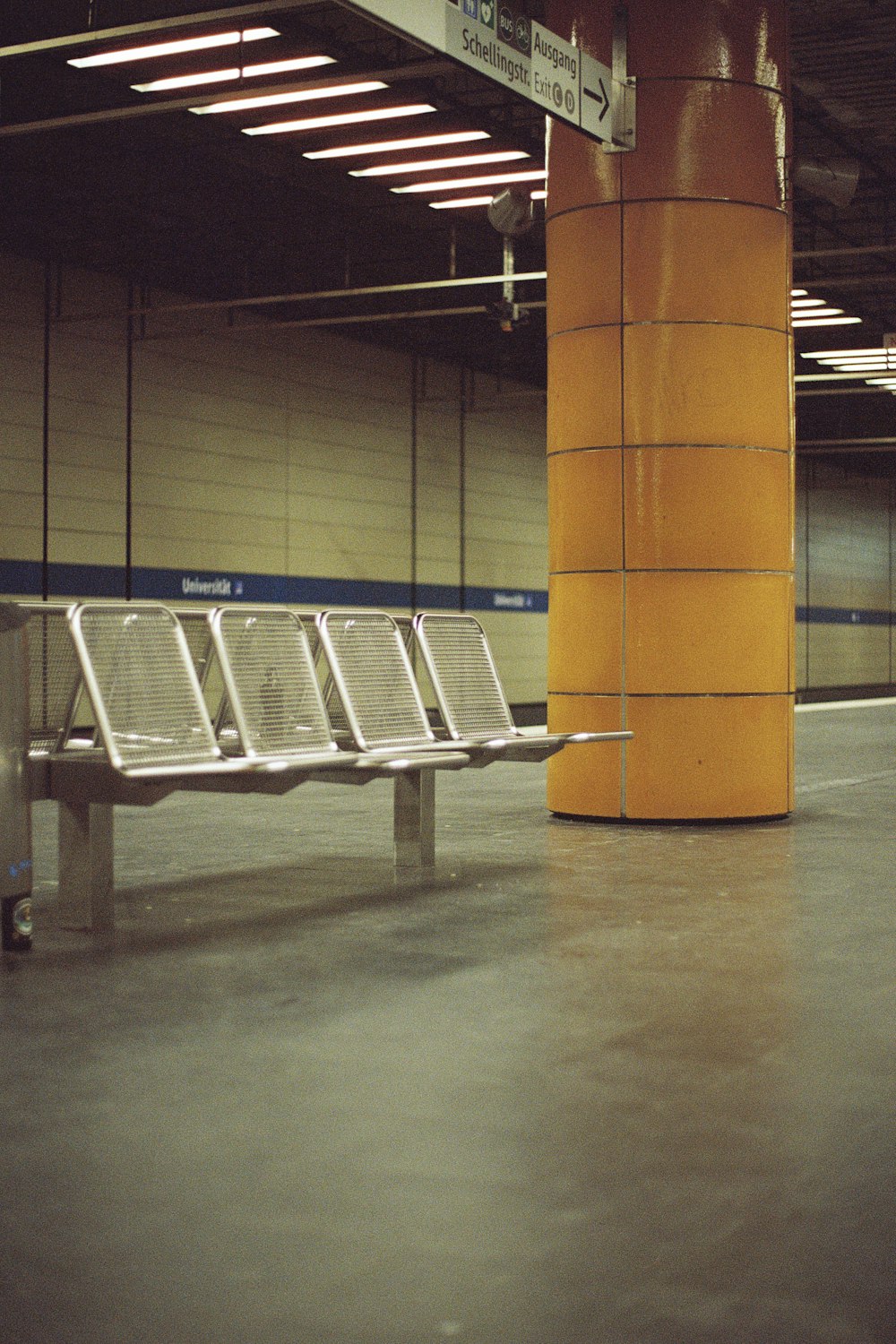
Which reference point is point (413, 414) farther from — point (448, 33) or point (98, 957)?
point (98, 957)

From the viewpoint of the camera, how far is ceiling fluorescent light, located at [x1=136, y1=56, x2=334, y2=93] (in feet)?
44.2

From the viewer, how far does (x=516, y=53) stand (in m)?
8.17

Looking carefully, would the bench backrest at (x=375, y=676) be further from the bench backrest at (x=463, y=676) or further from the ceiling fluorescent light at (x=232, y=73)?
the ceiling fluorescent light at (x=232, y=73)

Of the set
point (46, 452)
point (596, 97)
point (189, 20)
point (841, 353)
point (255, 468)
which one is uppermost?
point (841, 353)

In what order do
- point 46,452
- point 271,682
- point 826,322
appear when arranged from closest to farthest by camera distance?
point 271,682 → point 46,452 → point 826,322

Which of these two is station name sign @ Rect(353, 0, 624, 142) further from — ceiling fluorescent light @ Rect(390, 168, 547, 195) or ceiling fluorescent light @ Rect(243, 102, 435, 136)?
ceiling fluorescent light @ Rect(390, 168, 547, 195)

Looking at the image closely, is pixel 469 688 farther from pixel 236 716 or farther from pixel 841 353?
pixel 841 353

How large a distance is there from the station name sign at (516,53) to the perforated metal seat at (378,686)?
266 centimetres

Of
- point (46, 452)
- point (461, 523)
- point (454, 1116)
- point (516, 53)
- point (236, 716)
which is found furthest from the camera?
point (461, 523)

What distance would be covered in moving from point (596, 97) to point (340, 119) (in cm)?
594

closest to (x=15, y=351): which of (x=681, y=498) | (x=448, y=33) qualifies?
(x=681, y=498)

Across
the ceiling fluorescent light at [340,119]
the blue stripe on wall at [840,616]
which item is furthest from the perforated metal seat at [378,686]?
the blue stripe on wall at [840,616]

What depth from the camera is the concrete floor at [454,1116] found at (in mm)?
2711

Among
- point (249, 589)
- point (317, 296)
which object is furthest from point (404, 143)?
point (249, 589)
